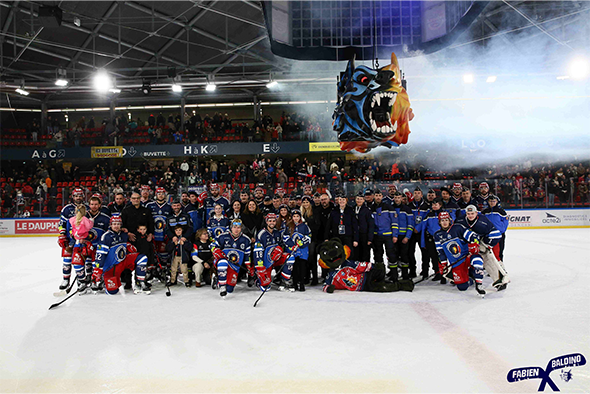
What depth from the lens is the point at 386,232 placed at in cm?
648

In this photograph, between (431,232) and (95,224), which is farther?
(431,232)

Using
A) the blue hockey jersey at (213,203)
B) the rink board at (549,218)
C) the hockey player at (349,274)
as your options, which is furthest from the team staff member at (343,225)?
the rink board at (549,218)

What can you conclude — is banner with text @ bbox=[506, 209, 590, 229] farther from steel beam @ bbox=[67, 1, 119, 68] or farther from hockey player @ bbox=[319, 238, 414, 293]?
steel beam @ bbox=[67, 1, 119, 68]

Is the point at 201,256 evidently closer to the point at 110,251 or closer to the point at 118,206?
the point at 110,251

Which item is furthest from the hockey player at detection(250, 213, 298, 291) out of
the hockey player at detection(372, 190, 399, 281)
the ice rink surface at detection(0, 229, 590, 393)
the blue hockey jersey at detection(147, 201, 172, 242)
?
the blue hockey jersey at detection(147, 201, 172, 242)

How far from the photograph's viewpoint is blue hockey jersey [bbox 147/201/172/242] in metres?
6.56

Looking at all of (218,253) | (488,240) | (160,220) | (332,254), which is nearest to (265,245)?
(218,253)

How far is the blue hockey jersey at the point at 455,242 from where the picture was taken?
223 inches

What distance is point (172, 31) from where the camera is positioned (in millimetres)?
15523

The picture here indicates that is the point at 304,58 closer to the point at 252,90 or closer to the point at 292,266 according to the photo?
the point at 292,266

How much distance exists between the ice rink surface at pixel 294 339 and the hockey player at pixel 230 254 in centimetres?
25

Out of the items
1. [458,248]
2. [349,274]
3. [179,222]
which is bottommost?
[349,274]

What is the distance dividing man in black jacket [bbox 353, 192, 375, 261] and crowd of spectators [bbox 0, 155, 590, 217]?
4.80m

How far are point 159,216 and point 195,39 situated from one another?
1192 cm
